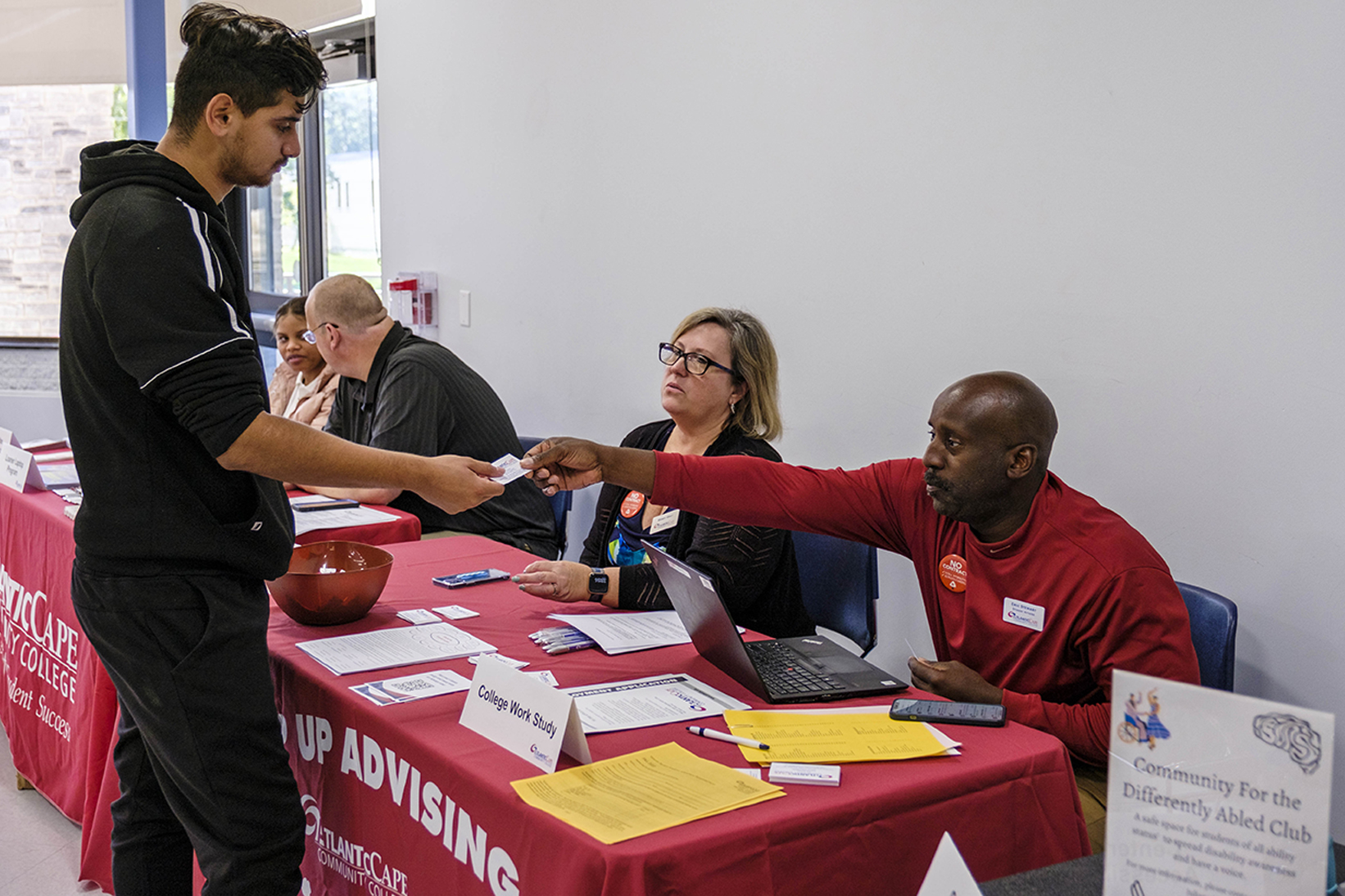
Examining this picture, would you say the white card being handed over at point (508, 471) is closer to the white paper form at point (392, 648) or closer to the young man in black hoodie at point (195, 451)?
the white paper form at point (392, 648)

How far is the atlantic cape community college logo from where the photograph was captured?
964 mm

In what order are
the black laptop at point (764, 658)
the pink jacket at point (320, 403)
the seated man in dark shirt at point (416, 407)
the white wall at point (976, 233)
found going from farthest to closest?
the pink jacket at point (320, 403), the seated man in dark shirt at point (416, 407), the white wall at point (976, 233), the black laptop at point (764, 658)

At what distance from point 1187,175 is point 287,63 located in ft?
5.44

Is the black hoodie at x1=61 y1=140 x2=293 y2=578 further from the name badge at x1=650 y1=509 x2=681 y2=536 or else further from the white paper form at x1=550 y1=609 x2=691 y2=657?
the name badge at x1=650 y1=509 x2=681 y2=536

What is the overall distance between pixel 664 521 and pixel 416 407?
40.9 inches

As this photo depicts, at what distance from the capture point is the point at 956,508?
1.82 metres

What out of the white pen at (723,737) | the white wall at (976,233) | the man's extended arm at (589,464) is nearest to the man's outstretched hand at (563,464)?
the man's extended arm at (589,464)

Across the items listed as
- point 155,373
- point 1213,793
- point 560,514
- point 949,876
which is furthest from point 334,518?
point 1213,793

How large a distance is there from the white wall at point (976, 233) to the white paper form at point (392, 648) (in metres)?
1.34

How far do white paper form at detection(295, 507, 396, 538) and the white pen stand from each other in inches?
56.4

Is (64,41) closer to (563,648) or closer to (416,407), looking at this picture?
(416,407)

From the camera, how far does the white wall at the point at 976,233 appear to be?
6.59 feet

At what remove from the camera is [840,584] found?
7.95 ft

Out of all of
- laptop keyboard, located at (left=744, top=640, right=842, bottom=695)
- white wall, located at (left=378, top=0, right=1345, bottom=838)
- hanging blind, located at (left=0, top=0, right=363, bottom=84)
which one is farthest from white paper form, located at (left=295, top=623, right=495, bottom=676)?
hanging blind, located at (left=0, top=0, right=363, bottom=84)
